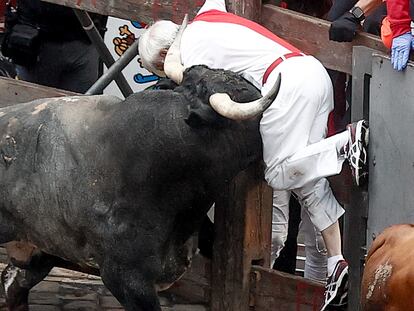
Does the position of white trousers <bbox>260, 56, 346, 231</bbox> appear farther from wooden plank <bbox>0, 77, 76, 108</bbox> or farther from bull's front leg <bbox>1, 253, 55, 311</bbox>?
wooden plank <bbox>0, 77, 76, 108</bbox>

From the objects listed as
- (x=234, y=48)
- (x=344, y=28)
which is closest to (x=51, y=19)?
(x=234, y=48)

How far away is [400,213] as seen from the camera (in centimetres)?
595

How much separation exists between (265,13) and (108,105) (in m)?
1.08

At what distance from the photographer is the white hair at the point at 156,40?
642cm

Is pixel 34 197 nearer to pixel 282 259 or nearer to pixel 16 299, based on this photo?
pixel 16 299

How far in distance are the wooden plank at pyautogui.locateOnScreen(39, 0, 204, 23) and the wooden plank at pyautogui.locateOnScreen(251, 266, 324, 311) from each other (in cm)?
143

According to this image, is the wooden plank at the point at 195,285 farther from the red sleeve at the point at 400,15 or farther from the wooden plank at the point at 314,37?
the red sleeve at the point at 400,15

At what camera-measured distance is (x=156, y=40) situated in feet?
21.1

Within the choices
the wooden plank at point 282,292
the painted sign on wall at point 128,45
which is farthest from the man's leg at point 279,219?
the painted sign on wall at point 128,45

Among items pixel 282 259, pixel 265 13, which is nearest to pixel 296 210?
pixel 282 259

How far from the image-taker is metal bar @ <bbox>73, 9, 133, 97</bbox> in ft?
25.7

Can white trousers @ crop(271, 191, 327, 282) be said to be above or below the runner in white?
below

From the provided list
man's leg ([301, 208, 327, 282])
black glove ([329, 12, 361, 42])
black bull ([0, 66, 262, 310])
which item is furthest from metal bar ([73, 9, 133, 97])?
black glove ([329, 12, 361, 42])

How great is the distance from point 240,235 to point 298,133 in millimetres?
902
